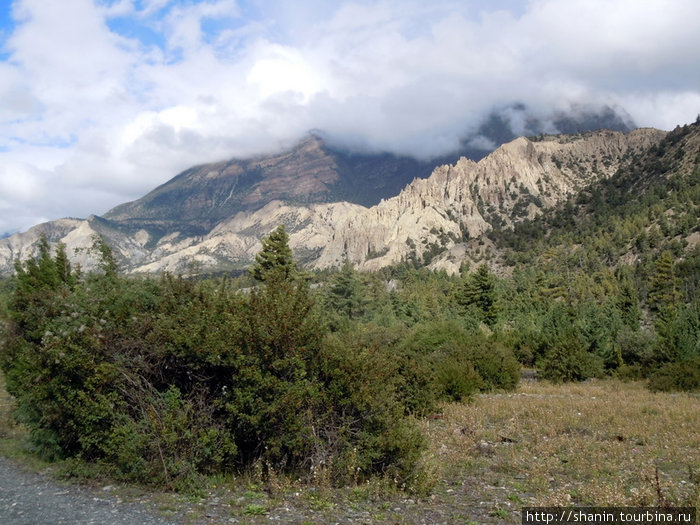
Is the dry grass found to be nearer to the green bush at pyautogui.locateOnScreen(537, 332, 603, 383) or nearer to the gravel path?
the gravel path

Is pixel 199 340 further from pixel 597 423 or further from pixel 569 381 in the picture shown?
pixel 569 381

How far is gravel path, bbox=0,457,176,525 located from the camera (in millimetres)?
7371

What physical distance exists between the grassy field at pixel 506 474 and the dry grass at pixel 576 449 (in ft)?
0.10

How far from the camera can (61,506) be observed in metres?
8.07

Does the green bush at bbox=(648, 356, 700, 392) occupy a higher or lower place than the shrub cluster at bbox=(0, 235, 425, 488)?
lower

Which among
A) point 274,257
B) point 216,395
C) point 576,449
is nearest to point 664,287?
point 274,257

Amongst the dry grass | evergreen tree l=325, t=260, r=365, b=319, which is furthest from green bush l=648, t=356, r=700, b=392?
evergreen tree l=325, t=260, r=365, b=319

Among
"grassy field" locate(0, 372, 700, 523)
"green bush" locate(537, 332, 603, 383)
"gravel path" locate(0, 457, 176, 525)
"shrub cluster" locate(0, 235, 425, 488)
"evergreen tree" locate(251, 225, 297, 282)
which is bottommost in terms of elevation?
"green bush" locate(537, 332, 603, 383)

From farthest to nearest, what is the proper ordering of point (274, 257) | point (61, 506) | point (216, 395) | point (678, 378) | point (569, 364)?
point (274, 257)
point (569, 364)
point (678, 378)
point (216, 395)
point (61, 506)

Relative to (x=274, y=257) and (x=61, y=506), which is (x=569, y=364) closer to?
(x=274, y=257)

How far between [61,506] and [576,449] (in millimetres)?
11820

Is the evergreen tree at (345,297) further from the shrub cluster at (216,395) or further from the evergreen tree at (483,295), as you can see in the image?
the shrub cluster at (216,395)

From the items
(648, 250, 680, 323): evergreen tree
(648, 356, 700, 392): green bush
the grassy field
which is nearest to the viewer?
the grassy field

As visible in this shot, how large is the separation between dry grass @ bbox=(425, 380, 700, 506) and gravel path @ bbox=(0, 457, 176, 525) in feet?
21.0
